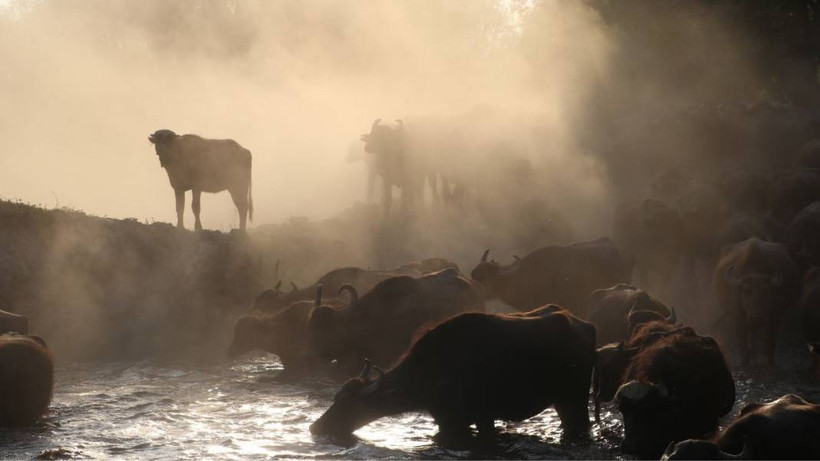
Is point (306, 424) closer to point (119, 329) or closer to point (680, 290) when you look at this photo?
point (119, 329)

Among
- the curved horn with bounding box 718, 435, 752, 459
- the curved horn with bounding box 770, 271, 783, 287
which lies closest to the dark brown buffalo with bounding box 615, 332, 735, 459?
the curved horn with bounding box 718, 435, 752, 459

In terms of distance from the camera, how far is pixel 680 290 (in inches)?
1043

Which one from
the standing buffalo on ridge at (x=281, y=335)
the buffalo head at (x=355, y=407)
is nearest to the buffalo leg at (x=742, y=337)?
the standing buffalo on ridge at (x=281, y=335)

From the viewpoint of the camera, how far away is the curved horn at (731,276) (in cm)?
2019

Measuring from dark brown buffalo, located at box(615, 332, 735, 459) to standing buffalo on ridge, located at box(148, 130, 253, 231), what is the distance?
1681 cm

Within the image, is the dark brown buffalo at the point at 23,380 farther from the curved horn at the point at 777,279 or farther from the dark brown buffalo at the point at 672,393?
the curved horn at the point at 777,279

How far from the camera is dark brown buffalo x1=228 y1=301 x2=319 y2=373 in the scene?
20469mm

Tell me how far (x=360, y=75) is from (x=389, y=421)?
4486 cm

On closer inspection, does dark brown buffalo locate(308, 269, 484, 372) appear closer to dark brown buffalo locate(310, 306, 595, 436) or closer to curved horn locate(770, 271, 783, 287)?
dark brown buffalo locate(310, 306, 595, 436)

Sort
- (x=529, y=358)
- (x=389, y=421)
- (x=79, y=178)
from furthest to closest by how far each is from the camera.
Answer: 1. (x=79, y=178)
2. (x=389, y=421)
3. (x=529, y=358)

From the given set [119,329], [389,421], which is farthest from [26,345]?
[119,329]

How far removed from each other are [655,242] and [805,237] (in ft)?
13.3

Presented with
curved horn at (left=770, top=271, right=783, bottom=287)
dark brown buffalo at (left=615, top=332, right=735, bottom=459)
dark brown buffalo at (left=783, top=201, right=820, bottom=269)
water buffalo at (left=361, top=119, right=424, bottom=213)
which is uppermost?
water buffalo at (left=361, top=119, right=424, bottom=213)

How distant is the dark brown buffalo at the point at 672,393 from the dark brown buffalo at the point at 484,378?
83 centimetres
